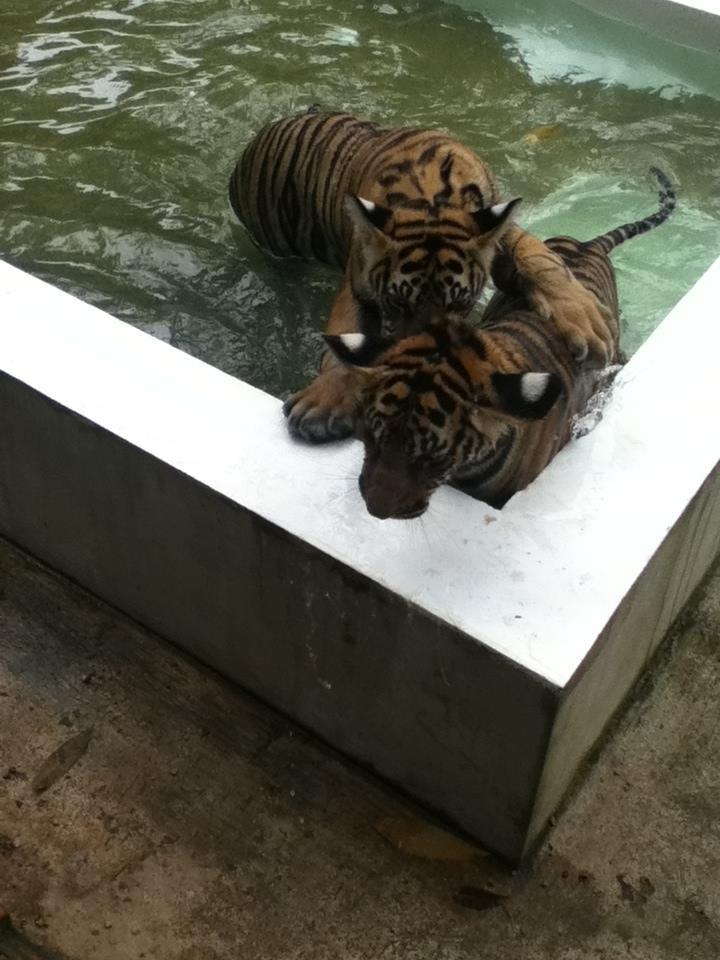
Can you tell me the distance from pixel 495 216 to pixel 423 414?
0.67m

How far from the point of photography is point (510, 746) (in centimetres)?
205

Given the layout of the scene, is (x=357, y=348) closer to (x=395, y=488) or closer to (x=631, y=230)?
(x=395, y=488)

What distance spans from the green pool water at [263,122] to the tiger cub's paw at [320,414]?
915 millimetres

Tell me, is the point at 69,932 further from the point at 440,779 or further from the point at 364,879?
the point at 440,779

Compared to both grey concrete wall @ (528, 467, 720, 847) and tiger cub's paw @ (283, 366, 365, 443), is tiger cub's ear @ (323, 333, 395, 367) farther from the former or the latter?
grey concrete wall @ (528, 467, 720, 847)

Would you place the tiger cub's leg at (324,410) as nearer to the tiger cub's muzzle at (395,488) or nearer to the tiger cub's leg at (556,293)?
the tiger cub's muzzle at (395,488)

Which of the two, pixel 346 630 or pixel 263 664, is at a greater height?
pixel 346 630

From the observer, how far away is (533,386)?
185cm

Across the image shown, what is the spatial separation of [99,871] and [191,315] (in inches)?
75.1

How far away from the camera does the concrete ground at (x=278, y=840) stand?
221 cm

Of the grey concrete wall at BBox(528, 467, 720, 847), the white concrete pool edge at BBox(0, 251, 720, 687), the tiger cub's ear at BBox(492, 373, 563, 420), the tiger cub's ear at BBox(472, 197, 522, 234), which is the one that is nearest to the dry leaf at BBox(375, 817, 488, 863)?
the grey concrete wall at BBox(528, 467, 720, 847)

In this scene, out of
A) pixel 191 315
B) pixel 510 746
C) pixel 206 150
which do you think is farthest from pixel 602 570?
pixel 206 150

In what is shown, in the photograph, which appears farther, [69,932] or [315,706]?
[315,706]

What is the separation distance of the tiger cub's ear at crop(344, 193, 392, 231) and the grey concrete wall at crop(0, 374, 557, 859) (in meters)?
0.73
